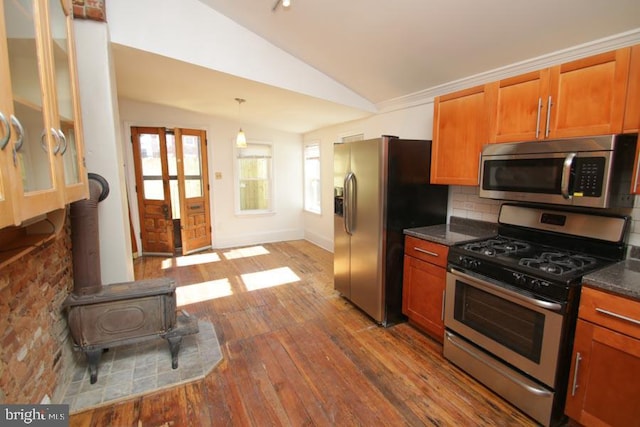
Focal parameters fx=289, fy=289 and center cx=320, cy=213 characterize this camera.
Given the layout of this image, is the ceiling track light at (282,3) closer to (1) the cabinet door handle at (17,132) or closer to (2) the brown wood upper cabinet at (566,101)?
(2) the brown wood upper cabinet at (566,101)

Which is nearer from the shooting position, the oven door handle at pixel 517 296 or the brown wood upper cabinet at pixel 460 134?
the oven door handle at pixel 517 296

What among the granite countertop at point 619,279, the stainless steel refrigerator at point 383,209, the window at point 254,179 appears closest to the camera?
the granite countertop at point 619,279

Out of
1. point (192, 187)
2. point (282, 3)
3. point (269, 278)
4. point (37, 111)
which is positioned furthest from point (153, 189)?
point (37, 111)

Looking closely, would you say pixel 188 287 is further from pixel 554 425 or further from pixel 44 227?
pixel 554 425

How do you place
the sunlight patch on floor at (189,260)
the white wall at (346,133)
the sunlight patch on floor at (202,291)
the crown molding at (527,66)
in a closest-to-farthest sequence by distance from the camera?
the crown molding at (527,66)
the white wall at (346,133)
the sunlight patch on floor at (202,291)
the sunlight patch on floor at (189,260)

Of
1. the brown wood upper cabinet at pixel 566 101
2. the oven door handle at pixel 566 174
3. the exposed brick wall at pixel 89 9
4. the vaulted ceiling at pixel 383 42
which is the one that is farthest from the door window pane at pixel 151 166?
the oven door handle at pixel 566 174

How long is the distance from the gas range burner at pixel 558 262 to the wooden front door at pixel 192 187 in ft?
16.0

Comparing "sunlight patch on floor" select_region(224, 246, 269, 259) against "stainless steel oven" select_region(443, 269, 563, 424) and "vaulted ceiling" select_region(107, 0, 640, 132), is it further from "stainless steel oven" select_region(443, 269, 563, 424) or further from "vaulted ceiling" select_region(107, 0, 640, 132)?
"stainless steel oven" select_region(443, 269, 563, 424)

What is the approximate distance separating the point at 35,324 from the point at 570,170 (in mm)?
3302

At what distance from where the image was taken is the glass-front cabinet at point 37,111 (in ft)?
2.97

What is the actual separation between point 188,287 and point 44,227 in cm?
230

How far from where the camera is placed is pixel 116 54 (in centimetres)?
259

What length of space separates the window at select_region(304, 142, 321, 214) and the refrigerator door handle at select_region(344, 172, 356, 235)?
2591 millimetres

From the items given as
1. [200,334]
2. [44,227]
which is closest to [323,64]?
[44,227]
